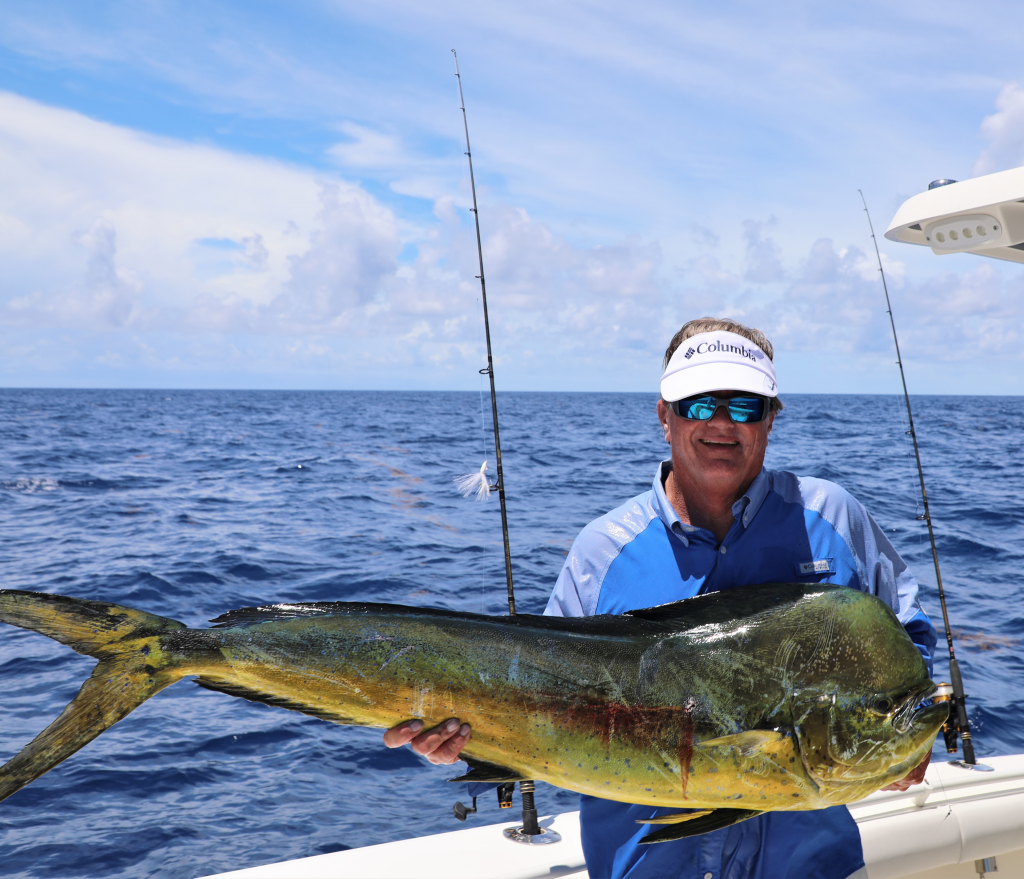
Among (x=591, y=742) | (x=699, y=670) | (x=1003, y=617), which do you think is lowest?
(x=1003, y=617)

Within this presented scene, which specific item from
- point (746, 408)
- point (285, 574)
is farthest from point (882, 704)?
point (285, 574)

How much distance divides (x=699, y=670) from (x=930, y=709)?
42 centimetres

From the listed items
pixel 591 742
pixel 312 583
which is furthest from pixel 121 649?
pixel 312 583

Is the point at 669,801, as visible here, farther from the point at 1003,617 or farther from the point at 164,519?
the point at 164,519

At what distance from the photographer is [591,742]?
60.2 inches

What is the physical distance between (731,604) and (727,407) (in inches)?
18.4

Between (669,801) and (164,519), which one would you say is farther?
(164,519)

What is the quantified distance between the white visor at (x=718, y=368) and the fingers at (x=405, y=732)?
0.90m

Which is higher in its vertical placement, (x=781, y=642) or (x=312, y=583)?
(x=781, y=642)

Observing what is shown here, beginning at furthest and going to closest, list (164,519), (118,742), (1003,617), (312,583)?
(164,519), (312,583), (1003,617), (118,742)

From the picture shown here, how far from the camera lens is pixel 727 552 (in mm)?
1905

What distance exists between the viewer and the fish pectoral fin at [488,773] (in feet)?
5.10

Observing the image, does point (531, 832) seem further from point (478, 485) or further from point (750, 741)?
point (478, 485)

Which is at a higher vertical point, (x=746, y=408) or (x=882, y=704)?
(x=746, y=408)
